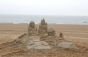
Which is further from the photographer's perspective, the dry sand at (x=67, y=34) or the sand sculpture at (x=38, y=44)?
the dry sand at (x=67, y=34)

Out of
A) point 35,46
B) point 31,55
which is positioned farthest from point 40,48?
point 31,55

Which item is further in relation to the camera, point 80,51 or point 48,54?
point 80,51

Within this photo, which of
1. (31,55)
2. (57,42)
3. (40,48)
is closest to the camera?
(31,55)

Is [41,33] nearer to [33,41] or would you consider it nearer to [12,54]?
[33,41]

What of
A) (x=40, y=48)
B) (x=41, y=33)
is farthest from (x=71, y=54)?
(x=41, y=33)

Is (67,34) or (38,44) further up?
(38,44)

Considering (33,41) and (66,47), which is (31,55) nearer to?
(33,41)

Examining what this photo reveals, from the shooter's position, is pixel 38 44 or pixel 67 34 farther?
pixel 67 34

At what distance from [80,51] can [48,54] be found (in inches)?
142

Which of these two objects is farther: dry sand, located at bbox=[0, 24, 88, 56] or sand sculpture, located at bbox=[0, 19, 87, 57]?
dry sand, located at bbox=[0, 24, 88, 56]

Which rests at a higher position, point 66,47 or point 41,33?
point 41,33

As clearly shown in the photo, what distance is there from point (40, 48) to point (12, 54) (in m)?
2.88

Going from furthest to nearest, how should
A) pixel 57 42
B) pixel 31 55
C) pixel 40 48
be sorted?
1. pixel 57 42
2. pixel 40 48
3. pixel 31 55

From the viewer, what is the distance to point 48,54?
1948 cm
